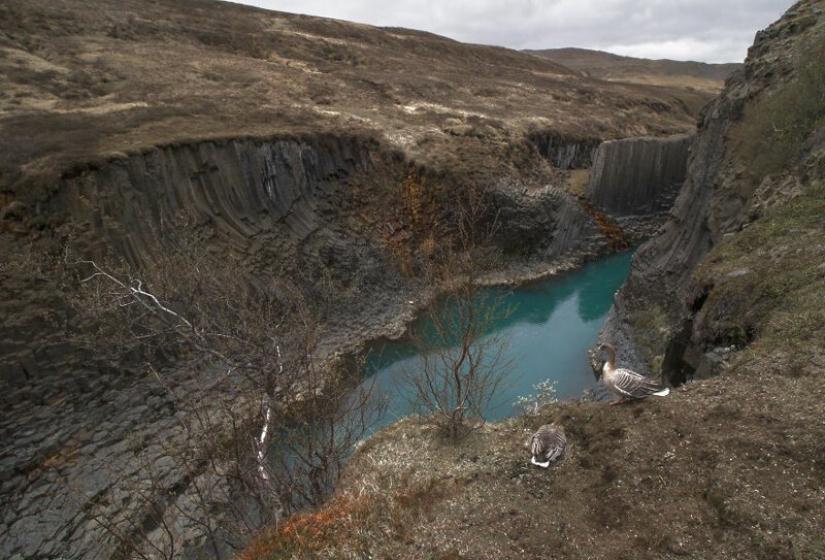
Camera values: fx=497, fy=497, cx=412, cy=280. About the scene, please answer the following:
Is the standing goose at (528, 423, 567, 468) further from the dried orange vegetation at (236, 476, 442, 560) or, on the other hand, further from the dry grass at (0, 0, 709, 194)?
the dry grass at (0, 0, 709, 194)

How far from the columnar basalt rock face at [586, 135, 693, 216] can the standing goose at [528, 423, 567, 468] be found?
3146 cm

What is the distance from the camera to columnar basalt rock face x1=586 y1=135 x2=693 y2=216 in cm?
3719

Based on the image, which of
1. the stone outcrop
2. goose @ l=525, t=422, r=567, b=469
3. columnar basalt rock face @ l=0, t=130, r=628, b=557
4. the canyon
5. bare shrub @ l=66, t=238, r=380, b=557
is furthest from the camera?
columnar basalt rock face @ l=0, t=130, r=628, b=557

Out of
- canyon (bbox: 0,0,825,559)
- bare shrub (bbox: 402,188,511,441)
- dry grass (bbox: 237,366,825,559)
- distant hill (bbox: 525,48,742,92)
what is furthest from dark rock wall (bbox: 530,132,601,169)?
distant hill (bbox: 525,48,742,92)

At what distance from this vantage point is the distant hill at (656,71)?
332 feet

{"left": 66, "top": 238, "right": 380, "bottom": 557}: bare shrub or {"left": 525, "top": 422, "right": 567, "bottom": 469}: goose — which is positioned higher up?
{"left": 525, "top": 422, "right": 567, "bottom": 469}: goose

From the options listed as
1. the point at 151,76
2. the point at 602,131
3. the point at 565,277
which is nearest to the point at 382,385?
the point at 565,277

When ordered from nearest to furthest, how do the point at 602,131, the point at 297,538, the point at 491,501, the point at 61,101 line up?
the point at 297,538 → the point at 491,501 → the point at 61,101 → the point at 602,131

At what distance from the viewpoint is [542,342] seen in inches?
997

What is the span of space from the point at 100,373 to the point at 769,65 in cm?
2999

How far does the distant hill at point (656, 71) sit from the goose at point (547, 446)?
96161mm

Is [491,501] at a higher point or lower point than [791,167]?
lower

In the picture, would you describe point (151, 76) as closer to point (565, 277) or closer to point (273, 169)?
point (273, 169)

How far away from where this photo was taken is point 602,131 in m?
46.6
